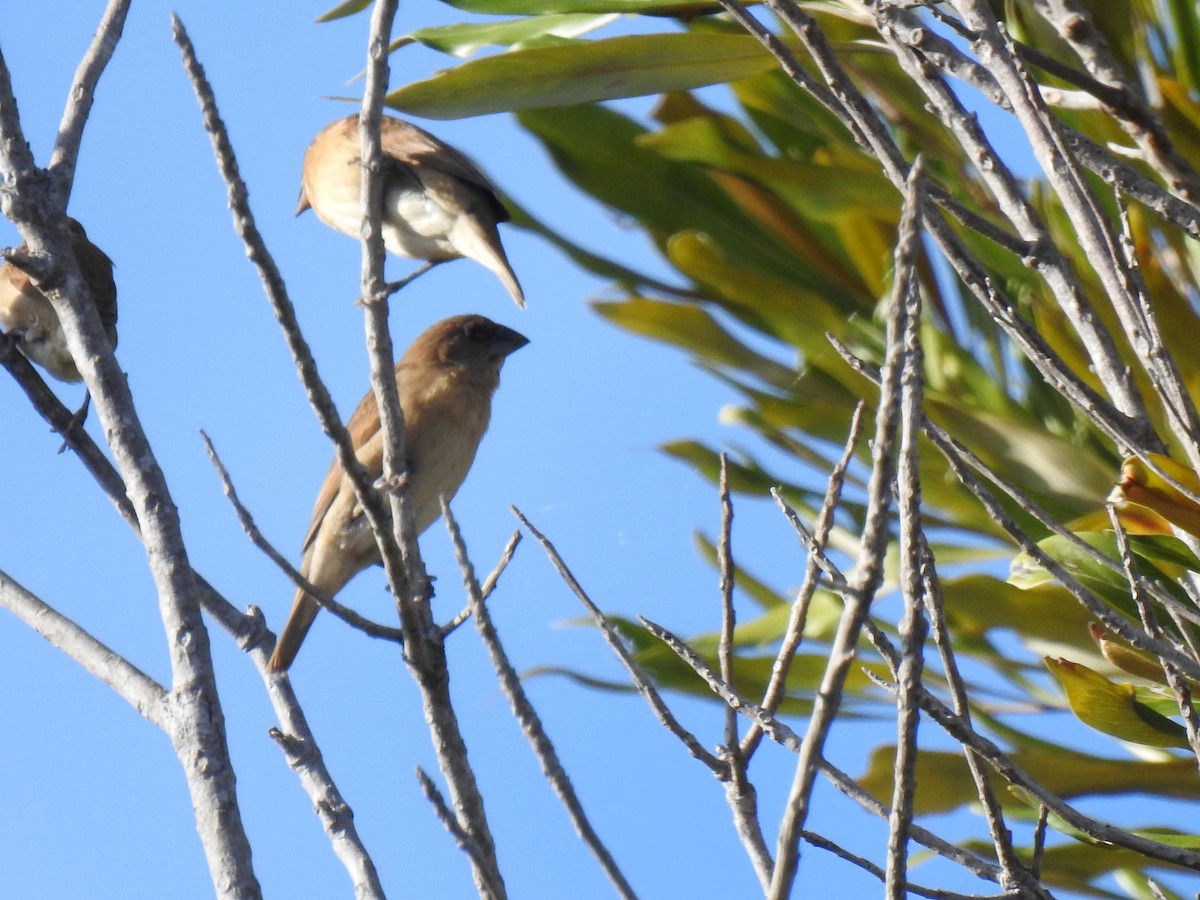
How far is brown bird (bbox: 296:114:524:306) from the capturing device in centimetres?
419

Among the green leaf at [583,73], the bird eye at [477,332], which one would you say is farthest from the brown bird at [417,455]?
the green leaf at [583,73]

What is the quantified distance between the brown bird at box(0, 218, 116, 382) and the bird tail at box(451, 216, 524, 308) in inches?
51.8

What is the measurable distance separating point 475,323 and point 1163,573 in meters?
2.81

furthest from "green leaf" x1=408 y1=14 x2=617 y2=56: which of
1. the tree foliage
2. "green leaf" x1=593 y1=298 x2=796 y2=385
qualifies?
"green leaf" x1=593 y1=298 x2=796 y2=385

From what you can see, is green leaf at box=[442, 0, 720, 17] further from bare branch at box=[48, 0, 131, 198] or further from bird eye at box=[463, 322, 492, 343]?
bird eye at box=[463, 322, 492, 343]

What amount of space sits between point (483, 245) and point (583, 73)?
1176mm

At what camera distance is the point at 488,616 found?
1641 millimetres

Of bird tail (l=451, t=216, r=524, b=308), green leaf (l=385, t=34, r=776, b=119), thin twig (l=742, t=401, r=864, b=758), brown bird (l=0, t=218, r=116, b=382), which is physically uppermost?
brown bird (l=0, t=218, r=116, b=382)

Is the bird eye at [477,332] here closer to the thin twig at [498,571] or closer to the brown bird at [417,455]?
the brown bird at [417,455]

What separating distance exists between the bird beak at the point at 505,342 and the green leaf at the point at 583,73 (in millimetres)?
1669

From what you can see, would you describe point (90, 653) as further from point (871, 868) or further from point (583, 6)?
point (583, 6)

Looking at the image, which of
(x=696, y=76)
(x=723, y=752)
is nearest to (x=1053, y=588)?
(x=696, y=76)

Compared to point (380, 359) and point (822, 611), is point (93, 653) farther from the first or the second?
point (822, 611)

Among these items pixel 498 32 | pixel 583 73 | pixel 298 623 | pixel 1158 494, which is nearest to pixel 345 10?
pixel 498 32
